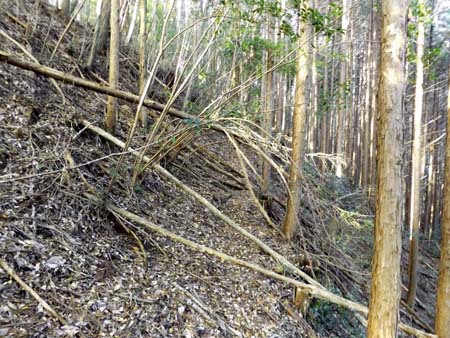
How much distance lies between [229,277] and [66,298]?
6.83 ft

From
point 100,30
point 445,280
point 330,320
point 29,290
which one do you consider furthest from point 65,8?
point 445,280

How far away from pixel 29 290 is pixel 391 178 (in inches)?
110

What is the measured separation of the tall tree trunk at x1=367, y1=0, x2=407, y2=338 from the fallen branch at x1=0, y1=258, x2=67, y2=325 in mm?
2351

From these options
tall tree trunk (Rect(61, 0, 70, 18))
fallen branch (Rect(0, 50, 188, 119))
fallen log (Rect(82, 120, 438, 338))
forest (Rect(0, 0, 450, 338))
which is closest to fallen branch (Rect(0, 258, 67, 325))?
forest (Rect(0, 0, 450, 338))

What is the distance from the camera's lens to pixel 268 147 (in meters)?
3.95

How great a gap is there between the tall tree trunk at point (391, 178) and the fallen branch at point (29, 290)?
7.71 feet

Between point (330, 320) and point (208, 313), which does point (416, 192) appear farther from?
point (208, 313)

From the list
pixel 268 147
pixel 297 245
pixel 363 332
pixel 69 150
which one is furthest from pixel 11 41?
pixel 363 332

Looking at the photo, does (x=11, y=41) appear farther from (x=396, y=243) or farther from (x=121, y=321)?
(x=396, y=243)

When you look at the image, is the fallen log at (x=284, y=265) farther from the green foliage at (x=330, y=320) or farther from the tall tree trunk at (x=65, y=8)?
the tall tree trunk at (x=65, y=8)

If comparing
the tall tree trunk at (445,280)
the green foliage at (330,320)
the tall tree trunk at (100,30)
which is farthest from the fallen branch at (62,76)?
the tall tree trunk at (445,280)

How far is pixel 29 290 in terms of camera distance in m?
2.52

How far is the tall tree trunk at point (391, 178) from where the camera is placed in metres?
2.56

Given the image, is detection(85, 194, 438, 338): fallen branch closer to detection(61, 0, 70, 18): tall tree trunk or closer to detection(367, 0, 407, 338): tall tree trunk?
detection(367, 0, 407, 338): tall tree trunk
